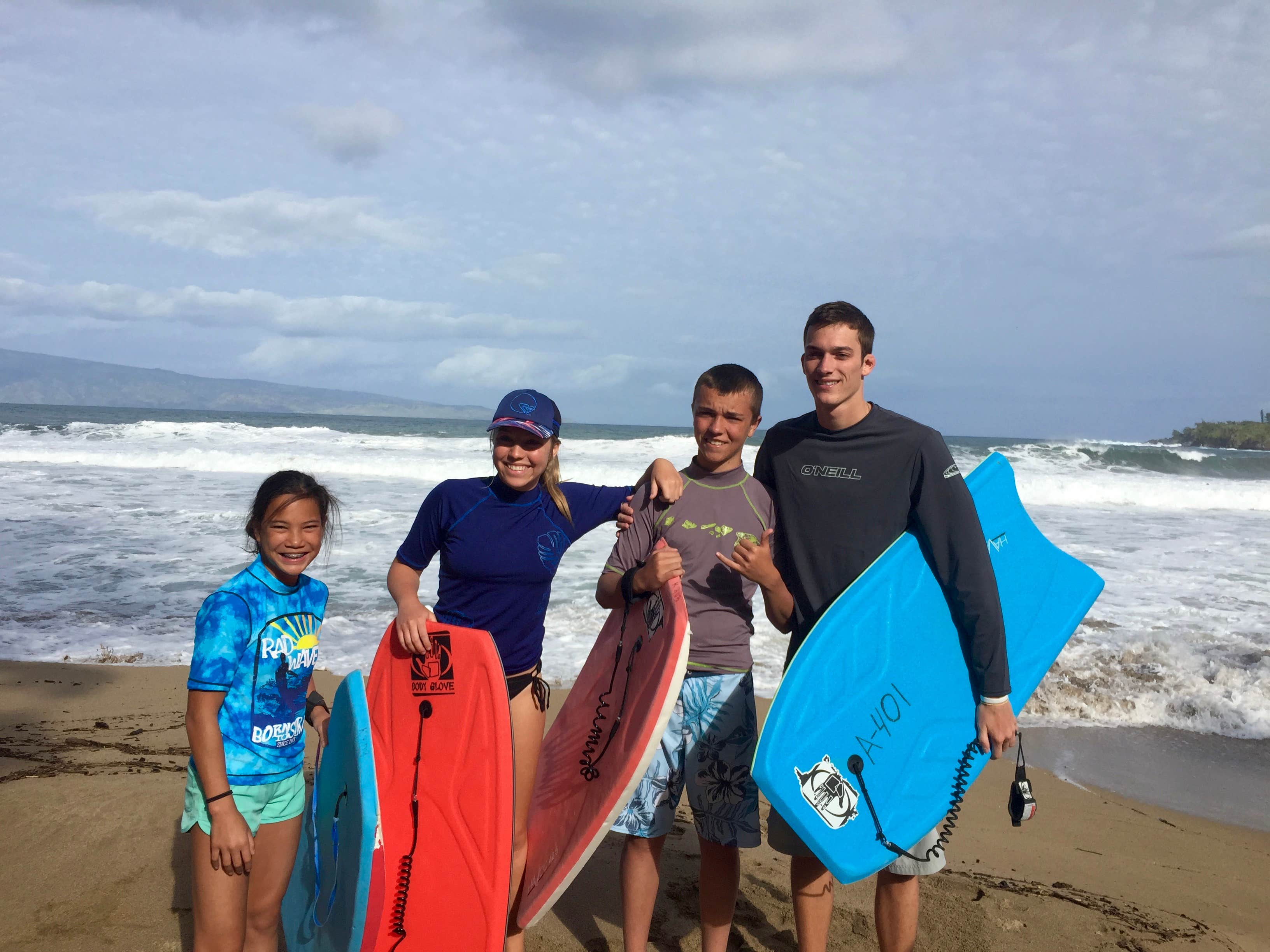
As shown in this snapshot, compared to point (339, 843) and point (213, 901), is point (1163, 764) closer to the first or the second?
point (339, 843)

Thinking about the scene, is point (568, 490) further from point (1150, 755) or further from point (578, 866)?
point (1150, 755)

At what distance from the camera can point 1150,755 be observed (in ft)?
14.3

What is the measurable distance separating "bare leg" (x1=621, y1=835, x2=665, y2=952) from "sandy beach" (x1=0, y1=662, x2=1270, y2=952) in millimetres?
423

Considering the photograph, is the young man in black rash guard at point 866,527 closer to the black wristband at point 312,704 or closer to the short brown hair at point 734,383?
the short brown hair at point 734,383

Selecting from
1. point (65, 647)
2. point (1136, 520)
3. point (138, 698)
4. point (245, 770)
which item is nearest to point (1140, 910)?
point (245, 770)

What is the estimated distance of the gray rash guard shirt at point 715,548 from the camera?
230 cm

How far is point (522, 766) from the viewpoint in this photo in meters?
2.43

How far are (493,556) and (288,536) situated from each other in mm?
594

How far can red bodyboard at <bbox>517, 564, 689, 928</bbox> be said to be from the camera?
6.73 ft

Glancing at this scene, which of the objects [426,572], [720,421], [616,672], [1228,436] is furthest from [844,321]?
[1228,436]

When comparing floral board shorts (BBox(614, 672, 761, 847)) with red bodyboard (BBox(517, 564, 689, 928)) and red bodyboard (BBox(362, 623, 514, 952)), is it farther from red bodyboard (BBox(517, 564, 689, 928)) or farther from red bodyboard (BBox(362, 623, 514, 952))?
red bodyboard (BBox(362, 623, 514, 952))

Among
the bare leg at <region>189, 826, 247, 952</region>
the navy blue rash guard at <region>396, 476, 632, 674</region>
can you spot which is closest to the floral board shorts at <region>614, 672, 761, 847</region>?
the navy blue rash guard at <region>396, 476, 632, 674</region>

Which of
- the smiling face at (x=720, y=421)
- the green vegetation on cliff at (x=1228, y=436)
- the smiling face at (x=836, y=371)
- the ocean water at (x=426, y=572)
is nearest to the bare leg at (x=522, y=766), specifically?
the smiling face at (x=720, y=421)

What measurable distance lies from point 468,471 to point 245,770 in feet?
62.7
